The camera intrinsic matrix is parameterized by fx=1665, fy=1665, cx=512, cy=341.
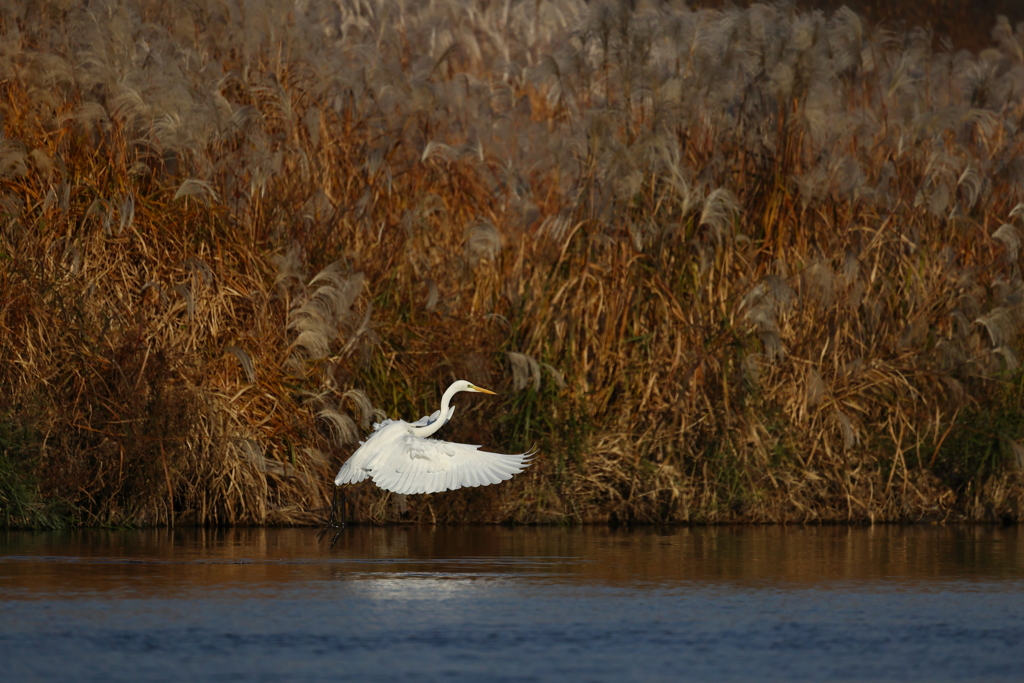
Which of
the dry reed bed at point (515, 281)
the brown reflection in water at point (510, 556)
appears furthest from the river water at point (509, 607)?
the dry reed bed at point (515, 281)

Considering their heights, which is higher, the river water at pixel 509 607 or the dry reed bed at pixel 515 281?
the dry reed bed at pixel 515 281

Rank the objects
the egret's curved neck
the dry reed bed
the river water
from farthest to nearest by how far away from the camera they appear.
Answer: the dry reed bed, the egret's curved neck, the river water

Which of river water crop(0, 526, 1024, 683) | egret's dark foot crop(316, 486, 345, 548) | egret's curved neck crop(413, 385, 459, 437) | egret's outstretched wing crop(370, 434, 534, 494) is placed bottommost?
river water crop(0, 526, 1024, 683)

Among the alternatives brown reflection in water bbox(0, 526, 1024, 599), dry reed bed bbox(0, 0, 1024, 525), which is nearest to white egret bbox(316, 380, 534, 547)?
brown reflection in water bbox(0, 526, 1024, 599)

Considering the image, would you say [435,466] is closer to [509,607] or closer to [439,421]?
[439,421]

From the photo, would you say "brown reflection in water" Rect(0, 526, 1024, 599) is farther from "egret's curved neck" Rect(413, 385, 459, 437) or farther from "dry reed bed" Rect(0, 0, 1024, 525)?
"egret's curved neck" Rect(413, 385, 459, 437)

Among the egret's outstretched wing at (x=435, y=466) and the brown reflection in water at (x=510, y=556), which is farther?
the egret's outstretched wing at (x=435, y=466)

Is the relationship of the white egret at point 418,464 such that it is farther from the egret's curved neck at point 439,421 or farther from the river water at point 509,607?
the river water at point 509,607

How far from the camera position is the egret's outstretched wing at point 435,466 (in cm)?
824

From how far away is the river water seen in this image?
559 cm

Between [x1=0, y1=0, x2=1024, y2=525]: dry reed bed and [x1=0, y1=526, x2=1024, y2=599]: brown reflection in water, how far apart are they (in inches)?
14.9

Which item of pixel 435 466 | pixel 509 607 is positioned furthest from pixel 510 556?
pixel 509 607

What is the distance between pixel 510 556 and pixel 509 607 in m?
1.60

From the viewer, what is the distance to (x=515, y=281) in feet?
34.2
